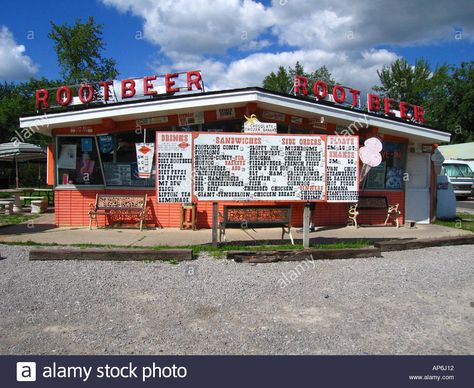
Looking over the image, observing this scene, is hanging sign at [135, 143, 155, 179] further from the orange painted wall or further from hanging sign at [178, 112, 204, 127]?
hanging sign at [178, 112, 204, 127]

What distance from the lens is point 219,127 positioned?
11.0 meters

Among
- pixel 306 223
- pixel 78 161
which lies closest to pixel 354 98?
pixel 306 223

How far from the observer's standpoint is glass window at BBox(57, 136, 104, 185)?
36.8 feet

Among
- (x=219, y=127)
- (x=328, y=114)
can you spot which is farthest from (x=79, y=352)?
(x=328, y=114)

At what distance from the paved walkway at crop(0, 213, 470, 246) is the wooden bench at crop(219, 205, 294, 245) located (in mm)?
724

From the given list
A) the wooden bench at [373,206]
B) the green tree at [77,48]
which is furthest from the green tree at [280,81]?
the wooden bench at [373,206]

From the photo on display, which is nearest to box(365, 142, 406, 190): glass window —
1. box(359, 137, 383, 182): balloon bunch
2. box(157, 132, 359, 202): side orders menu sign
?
box(359, 137, 383, 182): balloon bunch

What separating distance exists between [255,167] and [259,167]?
3.1 inches

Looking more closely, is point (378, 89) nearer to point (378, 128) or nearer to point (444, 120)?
point (444, 120)

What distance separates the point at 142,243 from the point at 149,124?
379 cm

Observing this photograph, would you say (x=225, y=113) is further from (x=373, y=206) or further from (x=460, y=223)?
(x=460, y=223)

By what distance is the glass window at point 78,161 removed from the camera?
11.2 metres

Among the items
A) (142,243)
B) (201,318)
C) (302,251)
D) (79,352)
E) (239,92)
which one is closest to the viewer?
(79,352)

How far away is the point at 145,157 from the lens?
10953 mm
